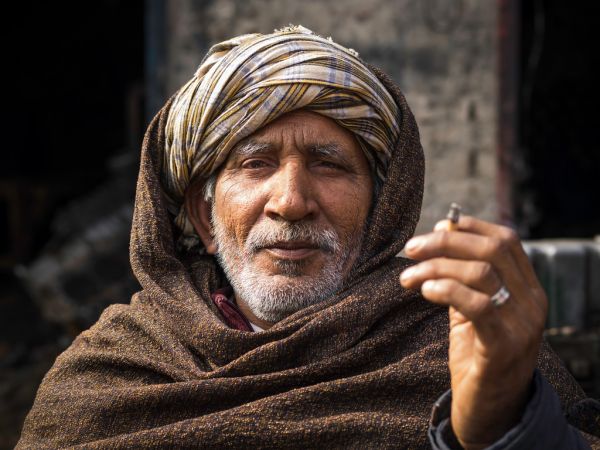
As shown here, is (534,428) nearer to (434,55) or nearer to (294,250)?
(294,250)

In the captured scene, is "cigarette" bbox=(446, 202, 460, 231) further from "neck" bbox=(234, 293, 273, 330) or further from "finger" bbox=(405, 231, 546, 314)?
"neck" bbox=(234, 293, 273, 330)

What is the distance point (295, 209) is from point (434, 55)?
3673mm

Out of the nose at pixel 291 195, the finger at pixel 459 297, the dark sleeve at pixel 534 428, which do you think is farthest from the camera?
the nose at pixel 291 195

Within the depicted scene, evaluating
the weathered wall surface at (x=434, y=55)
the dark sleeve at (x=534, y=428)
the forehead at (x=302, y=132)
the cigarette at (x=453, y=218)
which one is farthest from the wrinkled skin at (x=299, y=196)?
the weathered wall surface at (x=434, y=55)

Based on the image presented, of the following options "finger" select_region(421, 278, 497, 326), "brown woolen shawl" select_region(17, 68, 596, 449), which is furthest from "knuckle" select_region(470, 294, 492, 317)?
"brown woolen shawl" select_region(17, 68, 596, 449)

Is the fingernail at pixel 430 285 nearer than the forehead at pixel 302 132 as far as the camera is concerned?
Yes

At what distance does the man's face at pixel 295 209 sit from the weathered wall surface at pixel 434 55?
322 centimetres

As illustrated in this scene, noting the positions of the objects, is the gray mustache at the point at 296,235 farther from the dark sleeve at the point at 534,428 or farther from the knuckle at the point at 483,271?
the knuckle at the point at 483,271

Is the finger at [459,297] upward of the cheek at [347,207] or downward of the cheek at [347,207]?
upward

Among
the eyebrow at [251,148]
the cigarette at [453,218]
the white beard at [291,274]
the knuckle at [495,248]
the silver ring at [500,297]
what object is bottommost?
the white beard at [291,274]

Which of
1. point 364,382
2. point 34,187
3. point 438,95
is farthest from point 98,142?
point 364,382

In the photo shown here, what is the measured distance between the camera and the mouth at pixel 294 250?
2615mm

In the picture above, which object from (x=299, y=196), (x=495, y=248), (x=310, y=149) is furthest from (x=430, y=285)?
(x=310, y=149)

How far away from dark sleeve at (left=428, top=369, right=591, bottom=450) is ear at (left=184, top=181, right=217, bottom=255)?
49.4 inches
